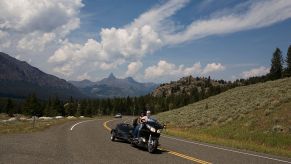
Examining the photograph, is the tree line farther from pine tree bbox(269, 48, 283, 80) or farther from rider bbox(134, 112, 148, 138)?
rider bbox(134, 112, 148, 138)

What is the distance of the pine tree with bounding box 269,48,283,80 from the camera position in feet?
392

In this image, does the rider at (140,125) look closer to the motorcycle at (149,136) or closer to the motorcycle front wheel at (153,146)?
the motorcycle at (149,136)

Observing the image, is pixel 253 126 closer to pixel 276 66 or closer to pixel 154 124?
pixel 154 124

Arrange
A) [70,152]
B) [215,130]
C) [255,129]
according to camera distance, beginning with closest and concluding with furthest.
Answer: [70,152]
[255,129]
[215,130]

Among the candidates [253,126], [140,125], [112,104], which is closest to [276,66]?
[112,104]

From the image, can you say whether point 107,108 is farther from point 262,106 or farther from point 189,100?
point 262,106

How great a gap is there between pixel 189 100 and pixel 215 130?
123 metres

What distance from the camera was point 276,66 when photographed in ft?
394

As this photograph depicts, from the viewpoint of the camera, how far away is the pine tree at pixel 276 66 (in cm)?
11938

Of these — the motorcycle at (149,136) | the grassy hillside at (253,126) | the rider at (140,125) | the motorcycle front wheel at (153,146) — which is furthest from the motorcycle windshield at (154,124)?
the grassy hillside at (253,126)

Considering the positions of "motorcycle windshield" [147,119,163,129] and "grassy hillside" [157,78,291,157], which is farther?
"grassy hillside" [157,78,291,157]

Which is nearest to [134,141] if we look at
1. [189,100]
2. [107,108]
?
[189,100]

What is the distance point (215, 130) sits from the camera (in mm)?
33094

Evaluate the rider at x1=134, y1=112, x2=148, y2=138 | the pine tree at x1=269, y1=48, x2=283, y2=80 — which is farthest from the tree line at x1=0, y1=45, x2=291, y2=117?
the rider at x1=134, y1=112, x2=148, y2=138
